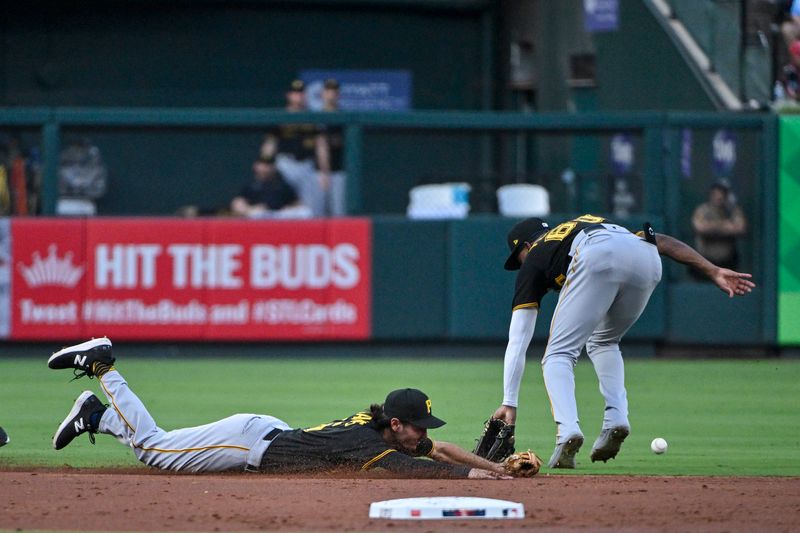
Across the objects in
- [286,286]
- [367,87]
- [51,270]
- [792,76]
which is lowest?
[286,286]

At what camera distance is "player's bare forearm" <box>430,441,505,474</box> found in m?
7.44

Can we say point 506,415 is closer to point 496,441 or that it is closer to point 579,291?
point 496,441

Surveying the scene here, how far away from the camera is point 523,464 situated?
7.21m

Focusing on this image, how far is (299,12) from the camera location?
75.5 ft

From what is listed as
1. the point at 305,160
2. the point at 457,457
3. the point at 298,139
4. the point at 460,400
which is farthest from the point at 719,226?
the point at 457,457

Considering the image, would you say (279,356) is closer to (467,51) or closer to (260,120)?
(260,120)

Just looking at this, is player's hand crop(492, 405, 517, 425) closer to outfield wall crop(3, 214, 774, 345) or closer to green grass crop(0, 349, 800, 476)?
green grass crop(0, 349, 800, 476)

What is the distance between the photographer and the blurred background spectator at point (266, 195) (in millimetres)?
15922

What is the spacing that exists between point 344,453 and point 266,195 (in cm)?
882

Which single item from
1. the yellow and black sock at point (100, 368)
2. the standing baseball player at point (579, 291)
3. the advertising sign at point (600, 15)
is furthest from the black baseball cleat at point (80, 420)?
the advertising sign at point (600, 15)

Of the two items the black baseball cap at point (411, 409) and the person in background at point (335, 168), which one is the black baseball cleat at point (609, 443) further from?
the person in background at point (335, 168)

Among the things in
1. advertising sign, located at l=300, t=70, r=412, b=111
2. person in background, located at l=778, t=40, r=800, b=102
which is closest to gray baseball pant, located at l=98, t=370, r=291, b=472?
person in background, located at l=778, t=40, r=800, b=102

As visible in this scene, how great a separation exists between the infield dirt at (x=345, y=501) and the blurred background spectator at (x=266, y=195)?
816 centimetres

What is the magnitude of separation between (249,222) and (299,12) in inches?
321
